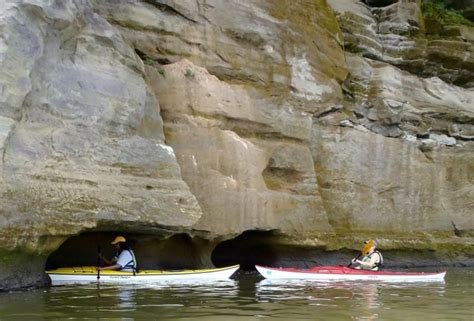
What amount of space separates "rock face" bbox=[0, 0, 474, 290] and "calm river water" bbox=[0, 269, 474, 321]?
1.23 m

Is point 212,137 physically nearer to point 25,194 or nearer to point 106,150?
point 106,150

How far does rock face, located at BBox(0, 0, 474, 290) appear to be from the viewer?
11977 mm

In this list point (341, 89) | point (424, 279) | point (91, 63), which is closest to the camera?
point (91, 63)

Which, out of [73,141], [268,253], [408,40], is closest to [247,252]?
[268,253]

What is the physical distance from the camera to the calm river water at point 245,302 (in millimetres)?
9227

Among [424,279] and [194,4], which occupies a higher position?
[194,4]

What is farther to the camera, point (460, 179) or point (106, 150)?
point (460, 179)

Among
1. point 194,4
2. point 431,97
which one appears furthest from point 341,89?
point 194,4

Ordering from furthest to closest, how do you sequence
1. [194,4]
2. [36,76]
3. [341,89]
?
[341,89] < [194,4] < [36,76]

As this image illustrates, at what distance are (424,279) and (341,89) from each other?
636cm

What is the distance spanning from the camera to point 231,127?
1650 centimetres

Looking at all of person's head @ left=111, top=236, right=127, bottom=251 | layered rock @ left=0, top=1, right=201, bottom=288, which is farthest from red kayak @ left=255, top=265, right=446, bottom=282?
person's head @ left=111, top=236, right=127, bottom=251

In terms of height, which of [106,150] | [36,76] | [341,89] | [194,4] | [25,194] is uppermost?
[194,4]

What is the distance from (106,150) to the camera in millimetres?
12859
